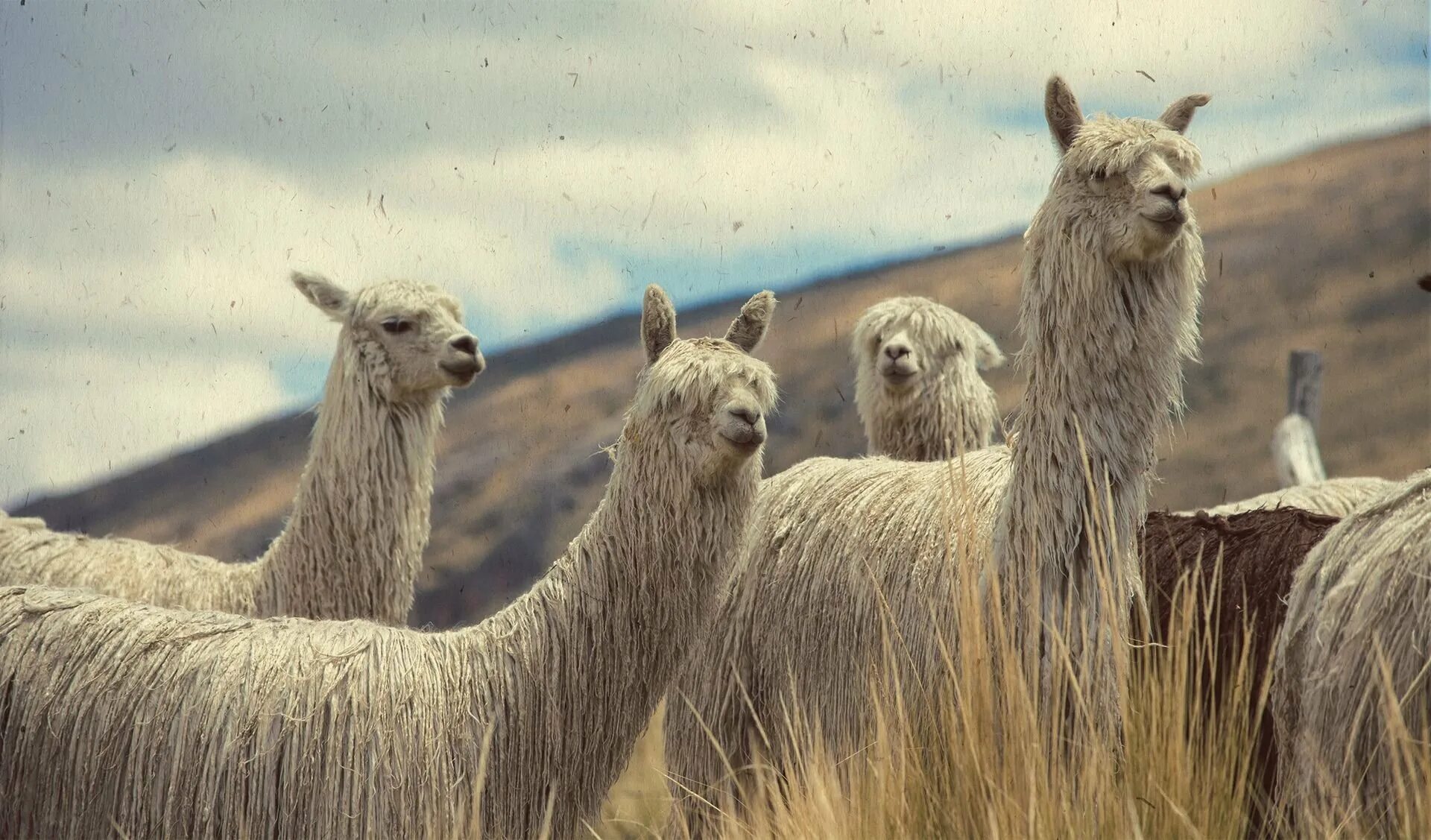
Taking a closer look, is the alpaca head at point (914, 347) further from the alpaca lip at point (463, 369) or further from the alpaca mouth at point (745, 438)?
the alpaca mouth at point (745, 438)

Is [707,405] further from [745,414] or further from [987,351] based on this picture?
[987,351]

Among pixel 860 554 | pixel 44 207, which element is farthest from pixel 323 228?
pixel 860 554

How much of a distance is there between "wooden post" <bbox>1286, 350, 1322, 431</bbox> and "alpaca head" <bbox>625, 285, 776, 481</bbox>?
5.55 metres

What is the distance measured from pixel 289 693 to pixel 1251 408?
7.64 meters

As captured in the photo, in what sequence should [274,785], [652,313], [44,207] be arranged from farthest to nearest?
1. [44,207]
2. [652,313]
3. [274,785]

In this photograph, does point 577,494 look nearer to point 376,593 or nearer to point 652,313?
point 376,593

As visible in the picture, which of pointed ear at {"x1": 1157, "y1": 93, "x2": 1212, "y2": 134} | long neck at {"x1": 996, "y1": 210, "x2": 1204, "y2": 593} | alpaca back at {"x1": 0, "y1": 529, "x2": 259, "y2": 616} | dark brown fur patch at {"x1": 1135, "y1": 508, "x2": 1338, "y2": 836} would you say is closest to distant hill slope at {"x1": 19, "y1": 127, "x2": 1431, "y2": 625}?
alpaca back at {"x1": 0, "y1": 529, "x2": 259, "y2": 616}

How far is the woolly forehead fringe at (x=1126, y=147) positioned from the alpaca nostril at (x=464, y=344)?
1873 mm

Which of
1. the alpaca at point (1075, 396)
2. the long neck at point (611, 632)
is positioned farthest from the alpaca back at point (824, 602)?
the long neck at point (611, 632)

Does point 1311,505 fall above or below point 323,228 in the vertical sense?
below

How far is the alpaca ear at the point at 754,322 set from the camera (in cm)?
290

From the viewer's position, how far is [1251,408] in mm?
8852

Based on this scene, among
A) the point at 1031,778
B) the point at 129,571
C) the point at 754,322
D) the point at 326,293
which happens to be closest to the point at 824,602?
the point at 754,322

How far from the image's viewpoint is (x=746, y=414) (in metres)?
2.54
